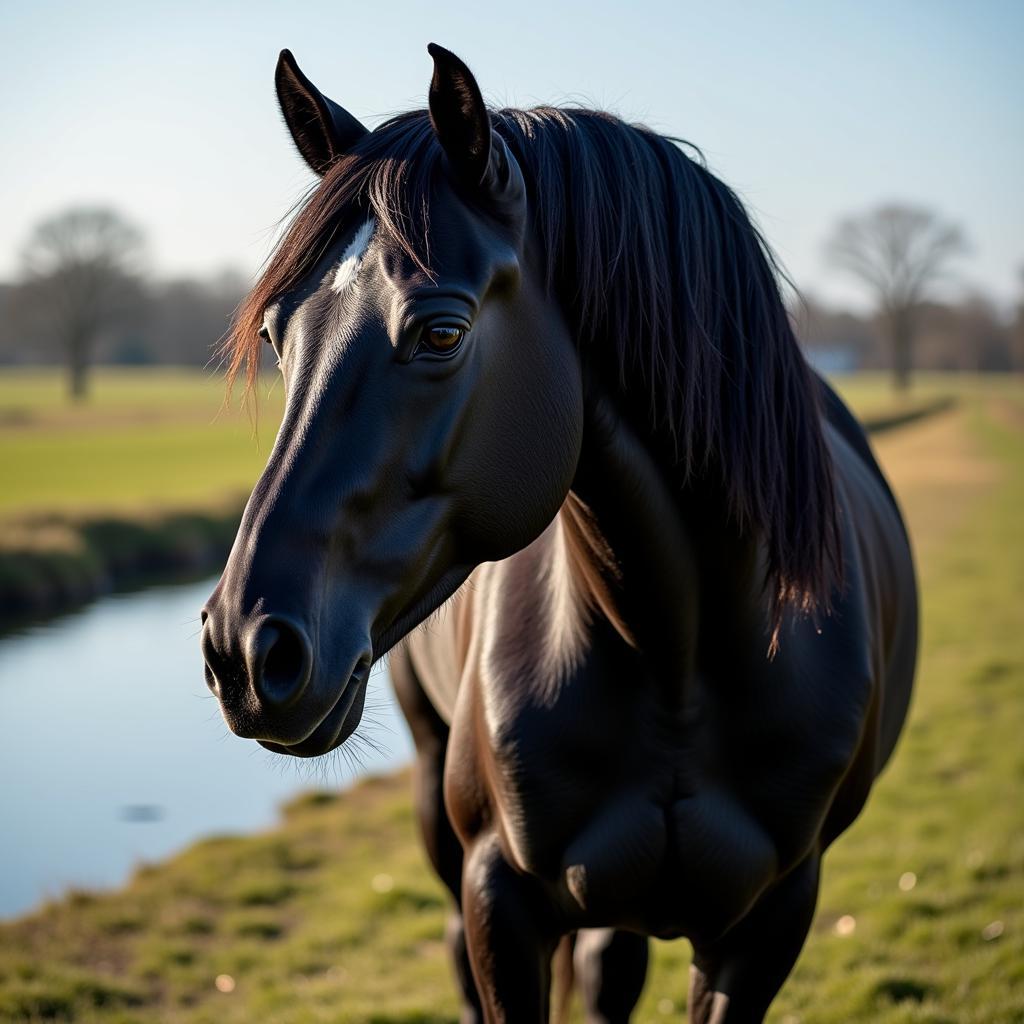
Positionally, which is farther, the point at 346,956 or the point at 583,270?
the point at 346,956

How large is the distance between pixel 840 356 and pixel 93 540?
191 ft

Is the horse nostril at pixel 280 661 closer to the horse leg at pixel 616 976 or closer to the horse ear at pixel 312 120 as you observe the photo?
the horse ear at pixel 312 120

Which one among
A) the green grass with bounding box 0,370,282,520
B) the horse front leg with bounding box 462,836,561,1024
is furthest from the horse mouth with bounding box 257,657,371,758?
the green grass with bounding box 0,370,282,520

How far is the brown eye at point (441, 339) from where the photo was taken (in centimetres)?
144

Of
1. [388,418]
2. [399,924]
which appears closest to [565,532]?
[388,418]

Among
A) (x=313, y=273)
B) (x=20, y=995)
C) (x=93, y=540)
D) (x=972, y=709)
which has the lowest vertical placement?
(x=93, y=540)

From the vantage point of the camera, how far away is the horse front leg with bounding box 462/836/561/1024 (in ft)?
6.89

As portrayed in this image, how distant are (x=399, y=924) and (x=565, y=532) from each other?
3.45 meters

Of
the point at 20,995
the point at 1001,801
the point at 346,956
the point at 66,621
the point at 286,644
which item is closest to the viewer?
the point at 286,644

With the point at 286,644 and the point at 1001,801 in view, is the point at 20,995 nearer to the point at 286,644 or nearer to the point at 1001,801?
the point at 286,644

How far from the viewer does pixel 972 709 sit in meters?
7.68

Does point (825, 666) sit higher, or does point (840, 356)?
point (825, 666)

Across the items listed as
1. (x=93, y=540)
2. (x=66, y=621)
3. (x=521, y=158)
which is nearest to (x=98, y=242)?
(x=93, y=540)

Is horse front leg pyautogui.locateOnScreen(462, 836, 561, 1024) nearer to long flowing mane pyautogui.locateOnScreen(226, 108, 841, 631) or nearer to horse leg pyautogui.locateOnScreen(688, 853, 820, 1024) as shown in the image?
horse leg pyautogui.locateOnScreen(688, 853, 820, 1024)
